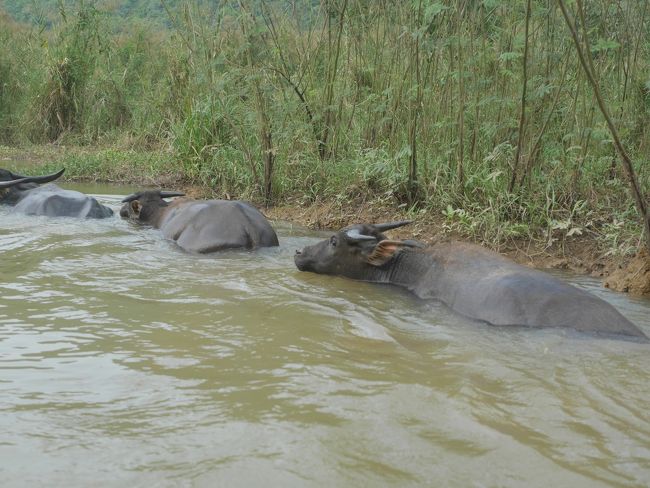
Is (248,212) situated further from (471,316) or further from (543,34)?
(543,34)

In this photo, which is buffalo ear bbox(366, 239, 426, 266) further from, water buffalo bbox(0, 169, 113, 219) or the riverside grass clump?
water buffalo bbox(0, 169, 113, 219)

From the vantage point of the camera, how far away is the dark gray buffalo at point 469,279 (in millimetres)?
4102

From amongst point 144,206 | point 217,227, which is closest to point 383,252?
point 217,227

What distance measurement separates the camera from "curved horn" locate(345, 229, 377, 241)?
225 inches

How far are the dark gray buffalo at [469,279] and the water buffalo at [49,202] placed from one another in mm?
3106

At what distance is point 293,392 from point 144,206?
5.26 metres

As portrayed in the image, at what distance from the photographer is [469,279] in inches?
189

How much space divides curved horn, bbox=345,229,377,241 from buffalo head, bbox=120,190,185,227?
2.64m

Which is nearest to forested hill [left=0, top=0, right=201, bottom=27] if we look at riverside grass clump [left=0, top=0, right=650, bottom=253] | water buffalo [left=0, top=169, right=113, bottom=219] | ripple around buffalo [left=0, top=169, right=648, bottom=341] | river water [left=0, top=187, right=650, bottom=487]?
riverside grass clump [left=0, top=0, right=650, bottom=253]

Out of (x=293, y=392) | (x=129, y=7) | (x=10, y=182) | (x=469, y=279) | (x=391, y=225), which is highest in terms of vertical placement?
(x=129, y=7)

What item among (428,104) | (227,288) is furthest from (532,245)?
(227,288)

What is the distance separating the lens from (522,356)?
3.62 metres

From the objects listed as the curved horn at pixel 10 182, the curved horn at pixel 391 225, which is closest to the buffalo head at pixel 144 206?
the curved horn at pixel 10 182

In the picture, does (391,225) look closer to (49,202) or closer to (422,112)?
(422,112)
